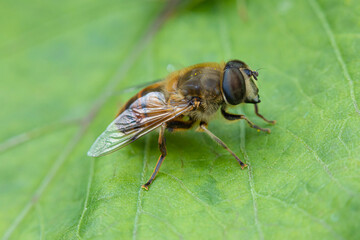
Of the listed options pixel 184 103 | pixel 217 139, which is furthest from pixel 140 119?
pixel 217 139

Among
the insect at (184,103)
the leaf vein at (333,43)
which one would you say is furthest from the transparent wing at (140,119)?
the leaf vein at (333,43)

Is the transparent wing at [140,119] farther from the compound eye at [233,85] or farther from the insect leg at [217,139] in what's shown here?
the compound eye at [233,85]

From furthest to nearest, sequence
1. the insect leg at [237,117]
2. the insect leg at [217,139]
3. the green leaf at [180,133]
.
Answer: the insect leg at [237,117] → the insect leg at [217,139] → the green leaf at [180,133]

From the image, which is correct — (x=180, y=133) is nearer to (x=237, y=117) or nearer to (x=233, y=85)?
(x=237, y=117)

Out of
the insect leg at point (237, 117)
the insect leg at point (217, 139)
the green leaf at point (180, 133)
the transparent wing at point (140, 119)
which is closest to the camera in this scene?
the green leaf at point (180, 133)

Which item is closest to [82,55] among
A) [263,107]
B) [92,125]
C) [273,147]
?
[92,125]

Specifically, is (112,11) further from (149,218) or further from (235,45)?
(149,218)

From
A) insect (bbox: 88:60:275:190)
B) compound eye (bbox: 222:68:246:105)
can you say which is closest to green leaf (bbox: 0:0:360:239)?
insect (bbox: 88:60:275:190)
